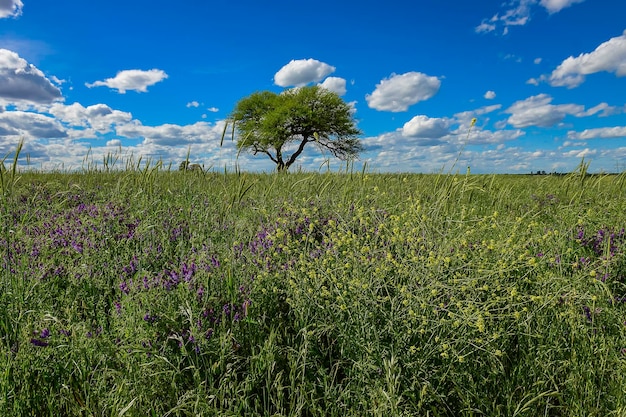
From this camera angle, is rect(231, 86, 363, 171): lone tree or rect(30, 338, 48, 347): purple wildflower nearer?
rect(30, 338, 48, 347): purple wildflower

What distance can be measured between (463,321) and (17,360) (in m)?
2.09

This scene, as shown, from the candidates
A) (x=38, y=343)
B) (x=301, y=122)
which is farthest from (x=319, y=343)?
(x=301, y=122)

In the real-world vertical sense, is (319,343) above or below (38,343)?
below

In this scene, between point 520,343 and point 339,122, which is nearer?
point 520,343

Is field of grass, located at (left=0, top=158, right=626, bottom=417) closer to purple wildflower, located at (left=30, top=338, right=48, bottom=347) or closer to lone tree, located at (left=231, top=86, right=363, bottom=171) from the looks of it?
purple wildflower, located at (left=30, top=338, right=48, bottom=347)

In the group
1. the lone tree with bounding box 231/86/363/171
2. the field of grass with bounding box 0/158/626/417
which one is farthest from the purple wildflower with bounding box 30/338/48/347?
the lone tree with bounding box 231/86/363/171

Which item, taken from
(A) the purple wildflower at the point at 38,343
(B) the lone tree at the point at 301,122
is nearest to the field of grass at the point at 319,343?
(A) the purple wildflower at the point at 38,343

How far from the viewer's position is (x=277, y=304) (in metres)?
2.46

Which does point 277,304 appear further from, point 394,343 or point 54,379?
point 54,379

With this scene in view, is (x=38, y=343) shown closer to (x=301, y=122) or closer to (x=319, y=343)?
(x=319, y=343)

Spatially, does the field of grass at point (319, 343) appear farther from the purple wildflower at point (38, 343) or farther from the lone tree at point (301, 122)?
the lone tree at point (301, 122)

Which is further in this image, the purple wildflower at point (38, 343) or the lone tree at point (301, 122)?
the lone tree at point (301, 122)

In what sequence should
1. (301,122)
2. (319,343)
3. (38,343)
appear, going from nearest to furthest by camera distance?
1. (38,343)
2. (319,343)
3. (301,122)

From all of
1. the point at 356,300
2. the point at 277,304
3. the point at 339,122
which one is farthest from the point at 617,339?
the point at 339,122
